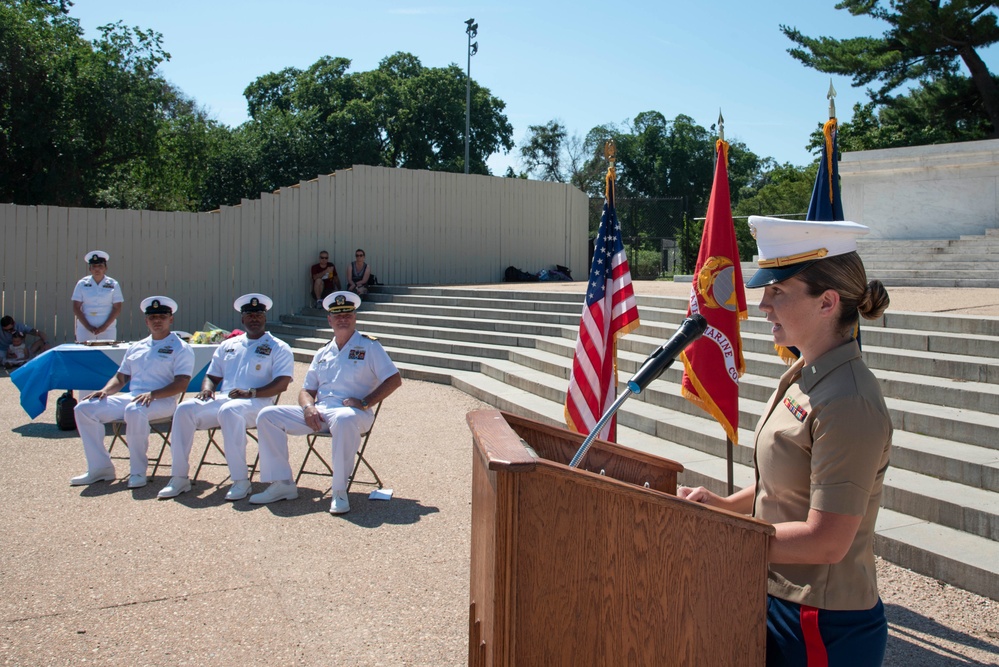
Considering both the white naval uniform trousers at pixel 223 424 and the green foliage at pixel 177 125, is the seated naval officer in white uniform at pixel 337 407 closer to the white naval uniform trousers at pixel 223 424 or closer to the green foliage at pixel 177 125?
the white naval uniform trousers at pixel 223 424

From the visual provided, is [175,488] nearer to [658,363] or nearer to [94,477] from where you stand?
[94,477]

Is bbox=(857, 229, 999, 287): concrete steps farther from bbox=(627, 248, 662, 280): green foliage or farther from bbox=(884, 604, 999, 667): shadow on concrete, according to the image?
bbox=(627, 248, 662, 280): green foliage

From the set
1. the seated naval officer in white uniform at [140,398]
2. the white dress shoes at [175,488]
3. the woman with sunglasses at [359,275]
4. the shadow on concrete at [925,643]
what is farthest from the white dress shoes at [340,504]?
the woman with sunglasses at [359,275]

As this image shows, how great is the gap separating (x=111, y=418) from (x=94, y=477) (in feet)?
1.78

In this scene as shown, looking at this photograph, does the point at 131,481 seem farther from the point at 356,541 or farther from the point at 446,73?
the point at 446,73

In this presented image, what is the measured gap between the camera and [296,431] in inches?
261

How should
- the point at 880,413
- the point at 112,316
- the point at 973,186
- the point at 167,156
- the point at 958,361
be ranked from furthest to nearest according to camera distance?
1. the point at 167,156
2. the point at 973,186
3. the point at 112,316
4. the point at 958,361
5. the point at 880,413

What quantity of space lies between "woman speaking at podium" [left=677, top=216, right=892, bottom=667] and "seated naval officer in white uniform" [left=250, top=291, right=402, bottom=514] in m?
4.54

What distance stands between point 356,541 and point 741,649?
3925 millimetres

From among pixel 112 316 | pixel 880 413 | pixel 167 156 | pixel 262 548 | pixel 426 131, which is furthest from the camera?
pixel 426 131

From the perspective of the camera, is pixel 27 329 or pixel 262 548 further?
pixel 27 329

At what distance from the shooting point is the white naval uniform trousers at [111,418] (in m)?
6.93

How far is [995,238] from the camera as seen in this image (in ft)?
42.2

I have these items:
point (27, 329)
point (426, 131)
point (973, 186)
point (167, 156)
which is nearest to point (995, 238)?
point (973, 186)
